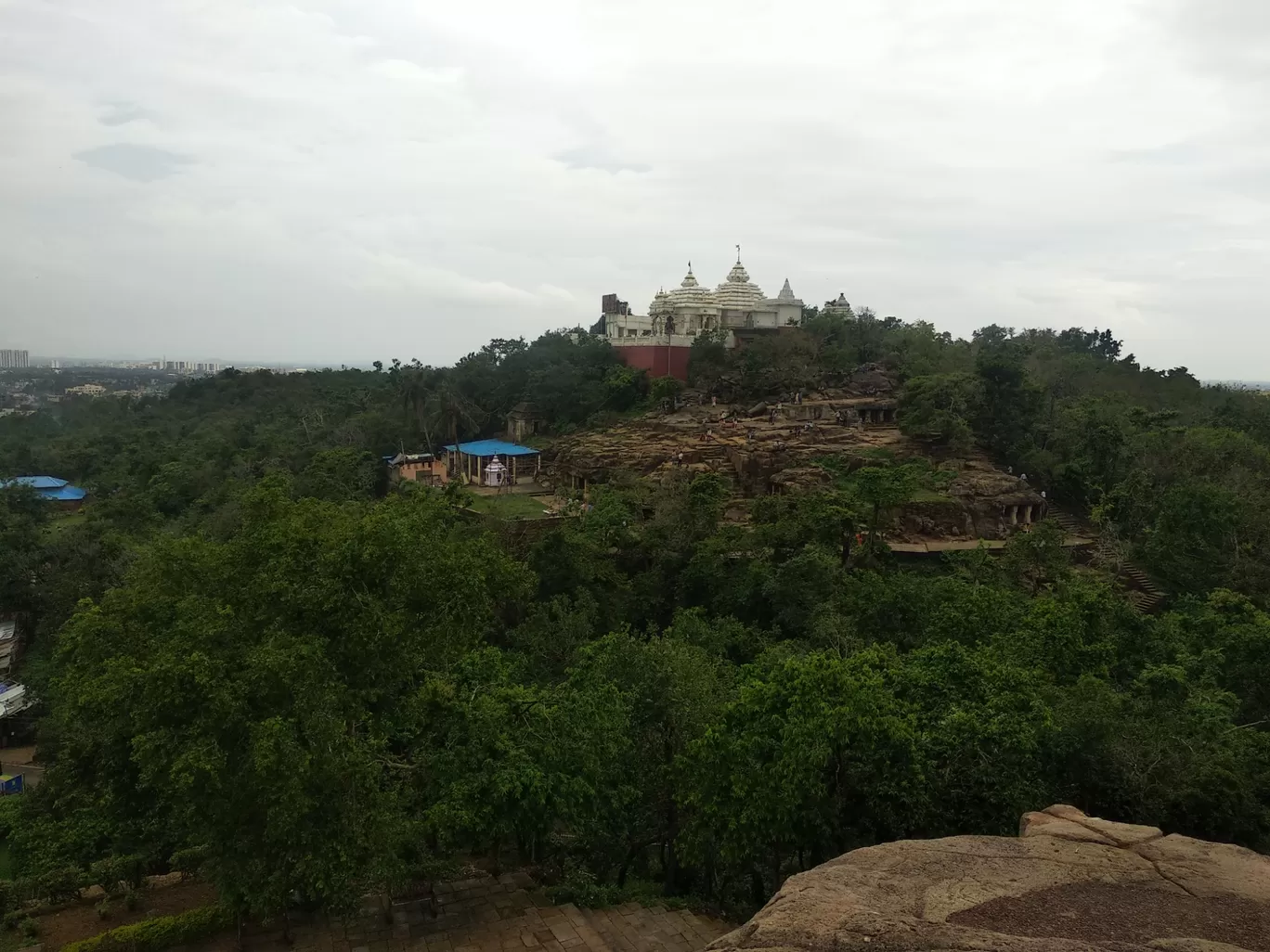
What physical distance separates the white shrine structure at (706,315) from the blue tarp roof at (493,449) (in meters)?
9.71

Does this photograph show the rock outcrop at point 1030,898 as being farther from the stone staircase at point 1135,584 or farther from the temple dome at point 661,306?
the temple dome at point 661,306

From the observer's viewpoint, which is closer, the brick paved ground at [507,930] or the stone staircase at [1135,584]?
the brick paved ground at [507,930]

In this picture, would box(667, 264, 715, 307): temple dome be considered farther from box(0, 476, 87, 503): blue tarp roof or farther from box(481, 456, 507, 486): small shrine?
box(0, 476, 87, 503): blue tarp roof

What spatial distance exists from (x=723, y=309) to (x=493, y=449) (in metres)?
18.8

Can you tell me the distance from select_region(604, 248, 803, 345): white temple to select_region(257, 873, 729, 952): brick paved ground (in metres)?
37.2

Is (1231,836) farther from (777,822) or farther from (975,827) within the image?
(777,822)

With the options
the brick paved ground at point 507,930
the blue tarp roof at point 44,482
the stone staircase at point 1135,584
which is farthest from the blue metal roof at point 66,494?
the stone staircase at point 1135,584

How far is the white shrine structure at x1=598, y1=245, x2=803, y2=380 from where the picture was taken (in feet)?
147

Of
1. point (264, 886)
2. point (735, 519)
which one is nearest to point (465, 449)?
point (735, 519)

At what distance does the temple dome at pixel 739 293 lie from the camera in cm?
4793

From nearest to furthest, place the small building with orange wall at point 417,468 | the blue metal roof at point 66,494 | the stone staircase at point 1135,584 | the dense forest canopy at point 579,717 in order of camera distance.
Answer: the dense forest canopy at point 579,717, the stone staircase at point 1135,584, the small building with orange wall at point 417,468, the blue metal roof at point 66,494

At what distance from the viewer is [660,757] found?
488 inches

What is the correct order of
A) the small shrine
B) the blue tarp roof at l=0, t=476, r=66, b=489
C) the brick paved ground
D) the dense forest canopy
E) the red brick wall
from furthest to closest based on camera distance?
1. the blue tarp roof at l=0, t=476, r=66, b=489
2. the red brick wall
3. the small shrine
4. the brick paved ground
5. the dense forest canopy

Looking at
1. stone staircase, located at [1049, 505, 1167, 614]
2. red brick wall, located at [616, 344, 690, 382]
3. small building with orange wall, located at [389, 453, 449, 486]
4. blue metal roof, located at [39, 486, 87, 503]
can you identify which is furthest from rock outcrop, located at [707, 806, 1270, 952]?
blue metal roof, located at [39, 486, 87, 503]
